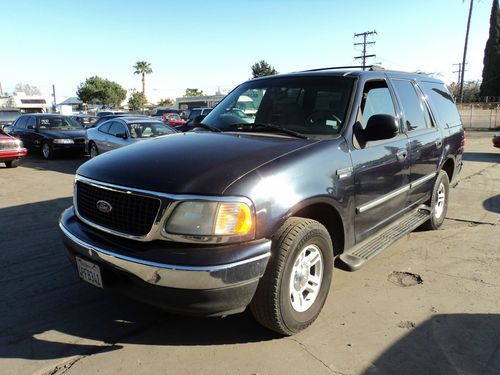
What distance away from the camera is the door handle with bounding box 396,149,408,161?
167 inches

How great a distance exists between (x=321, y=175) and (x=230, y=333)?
1.39 metres

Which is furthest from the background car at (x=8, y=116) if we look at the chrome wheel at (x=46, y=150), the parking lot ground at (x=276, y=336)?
the parking lot ground at (x=276, y=336)

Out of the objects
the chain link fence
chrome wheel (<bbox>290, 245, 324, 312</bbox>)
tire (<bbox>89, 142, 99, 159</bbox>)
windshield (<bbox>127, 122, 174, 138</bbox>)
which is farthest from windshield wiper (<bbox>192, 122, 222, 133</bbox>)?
the chain link fence

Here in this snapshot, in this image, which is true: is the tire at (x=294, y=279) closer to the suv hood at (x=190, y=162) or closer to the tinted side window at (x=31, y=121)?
the suv hood at (x=190, y=162)

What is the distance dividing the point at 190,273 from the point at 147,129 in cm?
1010

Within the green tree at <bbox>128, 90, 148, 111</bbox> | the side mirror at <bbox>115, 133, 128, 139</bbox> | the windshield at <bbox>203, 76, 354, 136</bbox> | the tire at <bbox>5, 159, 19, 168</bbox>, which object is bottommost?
the tire at <bbox>5, 159, 19, 168</bbox>

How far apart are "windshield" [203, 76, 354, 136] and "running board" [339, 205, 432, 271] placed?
1.06m

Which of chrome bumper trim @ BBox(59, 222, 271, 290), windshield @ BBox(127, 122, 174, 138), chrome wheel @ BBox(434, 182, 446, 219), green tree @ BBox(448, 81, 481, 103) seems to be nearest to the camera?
chrome bumper trim @ BBox(59, 222, 271, 290)

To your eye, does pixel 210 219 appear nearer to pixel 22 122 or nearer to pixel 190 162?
pixel 190 162

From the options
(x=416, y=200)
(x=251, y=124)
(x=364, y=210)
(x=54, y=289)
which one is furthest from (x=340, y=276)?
(x=54, y=289)

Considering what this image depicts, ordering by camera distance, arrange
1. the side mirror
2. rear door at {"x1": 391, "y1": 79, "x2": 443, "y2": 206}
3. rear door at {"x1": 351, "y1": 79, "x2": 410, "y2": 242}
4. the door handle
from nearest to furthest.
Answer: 1. rear door at {"x1": 351, "y1": 79, "x2": 410, "y2": 242}
2. the door handle
3. rear door at {"x1": 391, "y1": 79, "x2": 443, "y2": 206}
4. the side mirror

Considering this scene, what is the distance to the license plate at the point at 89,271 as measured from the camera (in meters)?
2.96

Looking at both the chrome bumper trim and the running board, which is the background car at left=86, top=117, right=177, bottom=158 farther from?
the chrome bumper trim

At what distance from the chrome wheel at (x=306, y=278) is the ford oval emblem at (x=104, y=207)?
1.36 meters
